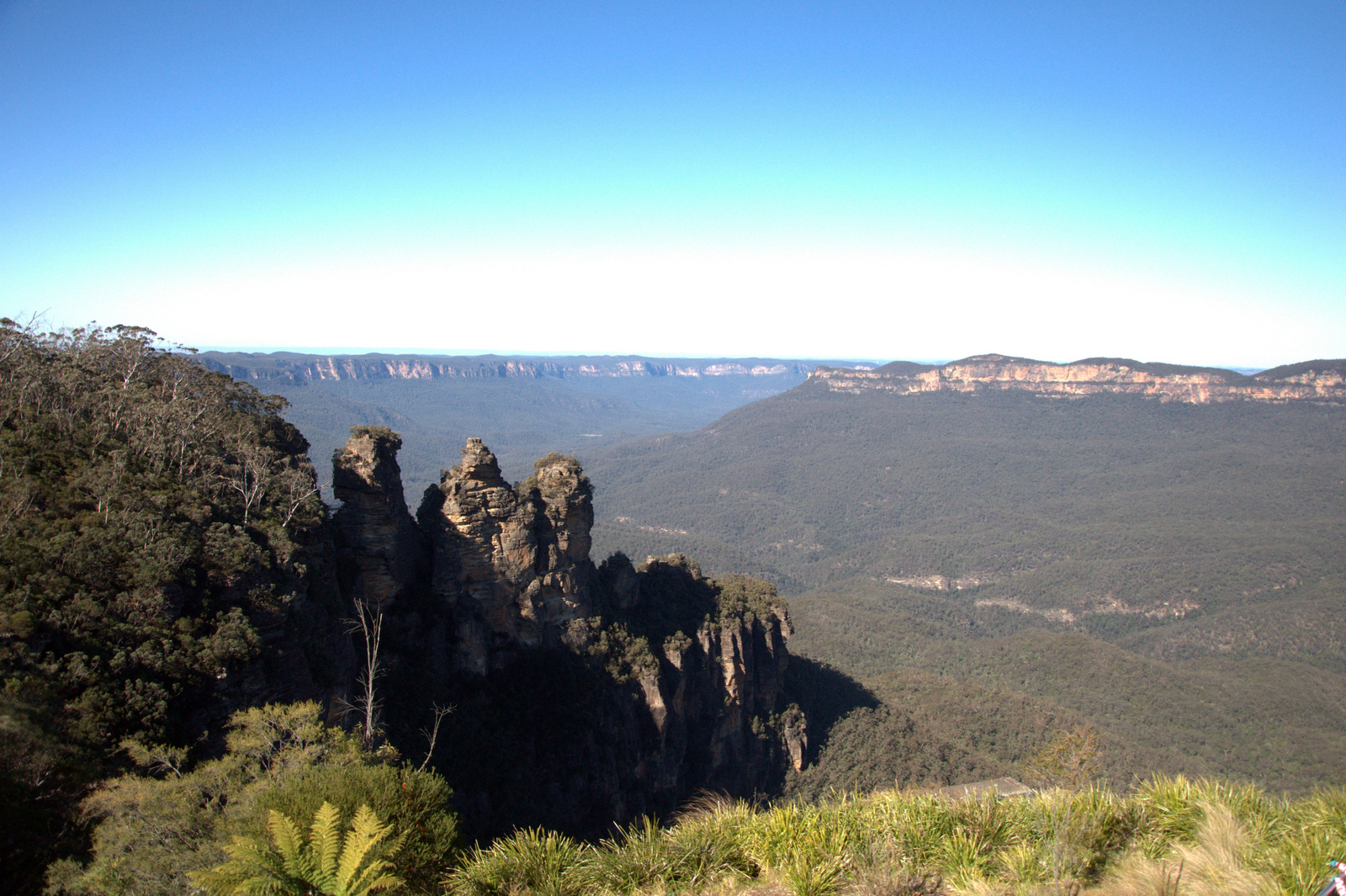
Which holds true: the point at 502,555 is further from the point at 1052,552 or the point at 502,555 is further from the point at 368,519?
the point at 1052,552

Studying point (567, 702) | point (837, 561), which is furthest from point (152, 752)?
point (837, 561)

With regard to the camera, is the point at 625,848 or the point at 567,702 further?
the point at 567,702

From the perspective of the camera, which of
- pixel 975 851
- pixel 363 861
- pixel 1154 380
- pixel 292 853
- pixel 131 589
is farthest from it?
pixel 1154 380

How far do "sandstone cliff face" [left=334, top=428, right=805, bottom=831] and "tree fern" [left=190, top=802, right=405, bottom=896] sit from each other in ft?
61.4

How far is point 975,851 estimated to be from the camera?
7957 mm

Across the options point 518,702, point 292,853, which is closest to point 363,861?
point 292,853

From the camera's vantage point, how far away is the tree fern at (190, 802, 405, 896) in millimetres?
6715

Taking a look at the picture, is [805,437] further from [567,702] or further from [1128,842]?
[1128,842]

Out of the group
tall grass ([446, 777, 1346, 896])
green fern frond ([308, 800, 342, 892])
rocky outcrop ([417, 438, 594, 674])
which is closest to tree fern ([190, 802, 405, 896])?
green fern frond ([308, 800, 342, 892])

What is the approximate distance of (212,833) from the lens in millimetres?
10656

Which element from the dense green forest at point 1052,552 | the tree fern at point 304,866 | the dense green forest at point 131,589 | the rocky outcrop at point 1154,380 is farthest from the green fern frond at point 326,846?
the rocky outcrop at point 1154,380

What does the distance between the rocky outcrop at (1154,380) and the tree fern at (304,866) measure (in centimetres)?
21590

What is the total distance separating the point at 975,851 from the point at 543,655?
85.5 ft

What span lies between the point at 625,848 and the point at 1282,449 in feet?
639
